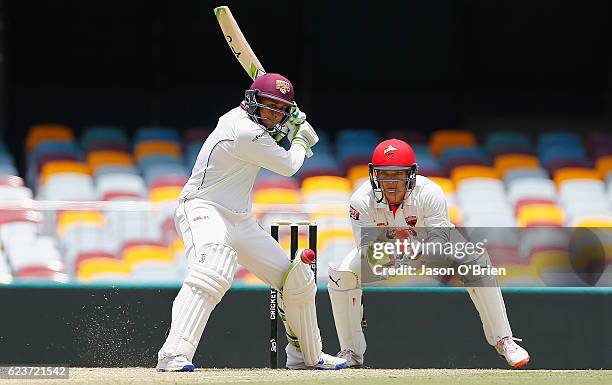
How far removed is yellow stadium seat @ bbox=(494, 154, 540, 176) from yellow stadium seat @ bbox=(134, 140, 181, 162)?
2786mm

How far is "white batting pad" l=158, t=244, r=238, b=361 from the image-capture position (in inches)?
269

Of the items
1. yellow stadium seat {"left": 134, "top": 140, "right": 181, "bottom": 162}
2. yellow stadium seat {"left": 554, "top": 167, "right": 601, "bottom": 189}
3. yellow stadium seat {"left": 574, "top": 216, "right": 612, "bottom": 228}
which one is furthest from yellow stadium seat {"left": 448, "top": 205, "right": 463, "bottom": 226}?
yellow stadium seat {"left": 134, "top": 140, "right": 181, "bottom": 162}

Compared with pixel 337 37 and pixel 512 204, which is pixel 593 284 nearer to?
pixel 512 204

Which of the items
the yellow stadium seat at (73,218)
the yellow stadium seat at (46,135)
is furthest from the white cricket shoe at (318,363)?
the yellow stadium seat at (46,135)

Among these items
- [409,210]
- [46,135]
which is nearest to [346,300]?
[409,210]

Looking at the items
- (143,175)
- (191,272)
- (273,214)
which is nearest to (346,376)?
(191,272)

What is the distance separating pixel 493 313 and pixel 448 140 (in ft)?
16.5

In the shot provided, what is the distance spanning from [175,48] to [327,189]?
2461mm

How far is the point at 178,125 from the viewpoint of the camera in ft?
41.5

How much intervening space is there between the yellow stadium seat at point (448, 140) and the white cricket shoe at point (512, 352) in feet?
16.1

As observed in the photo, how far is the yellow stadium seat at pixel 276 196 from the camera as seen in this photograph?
1080 centimetres

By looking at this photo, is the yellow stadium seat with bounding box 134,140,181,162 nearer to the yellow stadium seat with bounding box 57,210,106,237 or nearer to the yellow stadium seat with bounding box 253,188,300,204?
the yellow stadium seat with bounding box 253,188,300,204

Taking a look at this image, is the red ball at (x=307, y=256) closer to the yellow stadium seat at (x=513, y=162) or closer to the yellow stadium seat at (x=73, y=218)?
the yellow stadium seat at (x=73, y=218)

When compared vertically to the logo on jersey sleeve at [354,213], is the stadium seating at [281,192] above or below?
above
